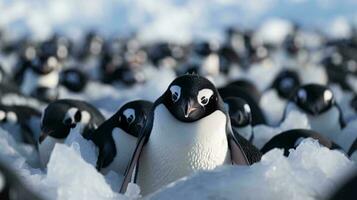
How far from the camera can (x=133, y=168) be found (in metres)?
3.58

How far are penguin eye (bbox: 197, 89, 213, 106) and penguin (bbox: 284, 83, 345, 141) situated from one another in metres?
1.98

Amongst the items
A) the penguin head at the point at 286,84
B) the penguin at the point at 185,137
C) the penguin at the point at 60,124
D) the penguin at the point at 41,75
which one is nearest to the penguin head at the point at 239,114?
the penguin at the point at 60,124

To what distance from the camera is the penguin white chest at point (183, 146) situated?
3.58 meters

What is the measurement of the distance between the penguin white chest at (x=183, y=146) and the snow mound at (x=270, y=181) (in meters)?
0.63

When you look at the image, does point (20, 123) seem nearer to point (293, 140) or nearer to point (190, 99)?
point (293, 140)

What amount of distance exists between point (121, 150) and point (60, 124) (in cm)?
56

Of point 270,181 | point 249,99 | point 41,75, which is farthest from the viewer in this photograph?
point 41,75

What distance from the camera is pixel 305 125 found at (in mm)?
5047

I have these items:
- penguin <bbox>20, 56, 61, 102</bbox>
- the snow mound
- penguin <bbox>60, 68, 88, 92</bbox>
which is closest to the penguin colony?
the snow mound

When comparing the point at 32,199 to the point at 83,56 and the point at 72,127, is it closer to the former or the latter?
the point at 72,127

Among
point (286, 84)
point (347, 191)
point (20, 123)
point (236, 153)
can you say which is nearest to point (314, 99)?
point (20, 123)

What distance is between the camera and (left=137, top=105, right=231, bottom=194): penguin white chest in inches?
141

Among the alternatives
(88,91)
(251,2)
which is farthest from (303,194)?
(251,2)

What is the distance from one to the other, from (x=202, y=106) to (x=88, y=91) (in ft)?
17.2
